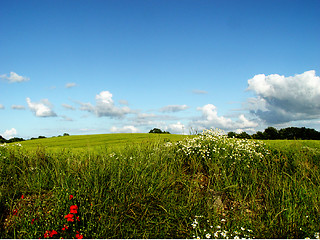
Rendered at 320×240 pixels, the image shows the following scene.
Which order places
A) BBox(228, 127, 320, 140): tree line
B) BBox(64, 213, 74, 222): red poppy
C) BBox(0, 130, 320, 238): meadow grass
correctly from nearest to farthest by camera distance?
BBox(64, 213, 74, 222): red poppy, BBox(0, 130, 320, 238): meadow grass, BBox(228, 127, 320, 140): tree line

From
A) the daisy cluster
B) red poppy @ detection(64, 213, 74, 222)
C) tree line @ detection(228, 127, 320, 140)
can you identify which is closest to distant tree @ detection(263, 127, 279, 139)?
tree line @ detection(228, 127, 320, 140)

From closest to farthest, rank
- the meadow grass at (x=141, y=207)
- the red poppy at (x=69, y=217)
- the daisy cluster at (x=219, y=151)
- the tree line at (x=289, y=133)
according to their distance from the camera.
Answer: the red poppy at (x=69, y=217), the meadow grass at (x=141, y=207), the daisy cluster at (x=219, y=151), the tree line at (x=289, y=133)

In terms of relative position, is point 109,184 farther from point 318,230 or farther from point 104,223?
point 318,230

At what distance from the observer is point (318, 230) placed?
383 cm

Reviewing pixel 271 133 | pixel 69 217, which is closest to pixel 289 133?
pixel 271 133

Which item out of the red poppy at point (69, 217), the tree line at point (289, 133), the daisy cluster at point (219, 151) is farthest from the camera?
the tree line at point (289, 133)

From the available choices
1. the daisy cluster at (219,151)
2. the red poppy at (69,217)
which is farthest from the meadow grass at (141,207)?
the daisy cluster at (219,151)

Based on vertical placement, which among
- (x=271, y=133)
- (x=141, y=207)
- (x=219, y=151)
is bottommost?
(x=141, y=207)

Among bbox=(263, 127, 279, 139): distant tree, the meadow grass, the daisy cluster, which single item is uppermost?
bbox=(263, 127, 279, 139): distant tree

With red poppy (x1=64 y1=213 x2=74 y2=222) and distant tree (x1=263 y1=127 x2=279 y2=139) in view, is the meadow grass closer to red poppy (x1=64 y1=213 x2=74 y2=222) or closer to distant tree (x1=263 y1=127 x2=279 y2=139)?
red poppy (x1=64 y1=213 x2=74 y2=222)

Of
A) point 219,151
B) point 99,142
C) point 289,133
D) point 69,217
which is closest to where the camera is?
point 69,217

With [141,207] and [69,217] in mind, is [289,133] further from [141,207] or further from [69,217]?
[69,217]

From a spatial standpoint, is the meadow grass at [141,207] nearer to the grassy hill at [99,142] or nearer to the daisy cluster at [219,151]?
the daisy cluster at [219,151]

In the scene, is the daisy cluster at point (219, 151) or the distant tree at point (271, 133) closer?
the daisy cluster at point (219, 151)
